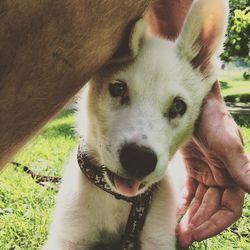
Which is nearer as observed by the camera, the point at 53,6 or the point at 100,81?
the point at 53,6

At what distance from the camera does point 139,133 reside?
216cm

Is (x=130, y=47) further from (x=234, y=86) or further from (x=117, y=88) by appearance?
(x=234, y=86)

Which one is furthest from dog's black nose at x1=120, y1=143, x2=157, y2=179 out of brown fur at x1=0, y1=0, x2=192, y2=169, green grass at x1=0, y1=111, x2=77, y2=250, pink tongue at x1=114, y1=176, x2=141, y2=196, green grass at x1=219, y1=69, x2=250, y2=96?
green grass at x1=219, y1=69, x2=250, y2=96

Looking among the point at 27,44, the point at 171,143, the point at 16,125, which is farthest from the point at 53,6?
the point at 171,143

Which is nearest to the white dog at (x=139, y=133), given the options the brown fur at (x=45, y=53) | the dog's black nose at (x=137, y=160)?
the dog's black nose at (x=137, y=160)

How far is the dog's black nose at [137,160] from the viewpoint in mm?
2104

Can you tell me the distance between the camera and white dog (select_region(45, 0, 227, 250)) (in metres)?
2.24

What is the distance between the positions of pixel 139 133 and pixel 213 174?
81 centimetres

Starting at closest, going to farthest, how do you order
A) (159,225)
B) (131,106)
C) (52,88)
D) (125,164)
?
(52,88) < (125,164) < (131,106) < (159,225)

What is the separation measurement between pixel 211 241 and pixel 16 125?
168 cm

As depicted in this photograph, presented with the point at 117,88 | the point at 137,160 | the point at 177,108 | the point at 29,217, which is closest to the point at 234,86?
the point at 29,217

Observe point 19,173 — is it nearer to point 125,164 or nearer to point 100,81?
point 100,81

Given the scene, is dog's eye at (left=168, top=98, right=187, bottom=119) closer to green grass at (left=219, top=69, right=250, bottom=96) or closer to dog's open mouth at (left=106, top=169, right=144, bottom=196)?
dog's open mouth at (left=106, top=169, right=144, bottom=196)

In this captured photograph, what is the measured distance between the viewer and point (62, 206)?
9.48 ft
